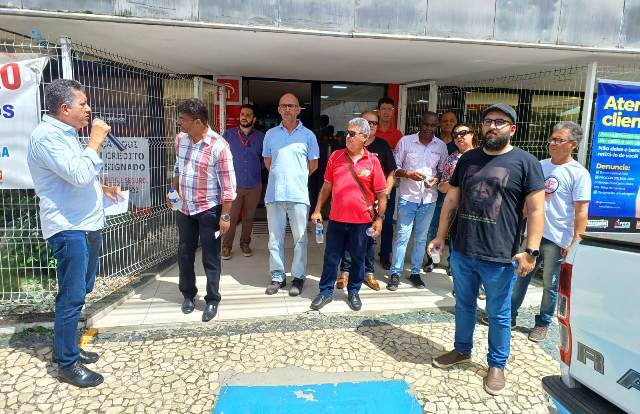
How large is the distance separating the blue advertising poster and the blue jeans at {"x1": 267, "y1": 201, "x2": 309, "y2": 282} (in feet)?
10.1

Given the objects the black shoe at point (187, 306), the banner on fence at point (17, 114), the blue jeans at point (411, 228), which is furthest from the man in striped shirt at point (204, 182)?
the blue jeans at point (411, 228)

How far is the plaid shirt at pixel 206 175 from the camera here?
3.49 meters

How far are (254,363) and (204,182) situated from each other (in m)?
1.52

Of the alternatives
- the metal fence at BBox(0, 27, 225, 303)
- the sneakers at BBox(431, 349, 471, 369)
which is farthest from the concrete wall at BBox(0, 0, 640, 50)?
the sneakers at BBox(431, 349, 471, 369)

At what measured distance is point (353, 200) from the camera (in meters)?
3.66

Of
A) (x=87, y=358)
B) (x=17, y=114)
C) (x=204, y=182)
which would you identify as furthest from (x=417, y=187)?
(x=17, y=114)

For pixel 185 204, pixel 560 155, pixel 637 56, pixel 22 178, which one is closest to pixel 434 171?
pixel 560 155

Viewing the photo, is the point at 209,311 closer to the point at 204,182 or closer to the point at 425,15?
the point at 204,182

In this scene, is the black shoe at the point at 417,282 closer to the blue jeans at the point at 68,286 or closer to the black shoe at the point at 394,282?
the black shoe at the point at 394,282

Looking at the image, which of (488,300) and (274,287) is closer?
(488,300)

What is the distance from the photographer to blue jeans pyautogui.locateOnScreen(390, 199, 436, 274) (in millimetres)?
4395

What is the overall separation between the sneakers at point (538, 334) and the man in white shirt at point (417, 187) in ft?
4.01

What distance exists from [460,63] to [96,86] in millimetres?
3882

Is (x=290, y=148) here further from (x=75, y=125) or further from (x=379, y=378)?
(x=379, y=378)
